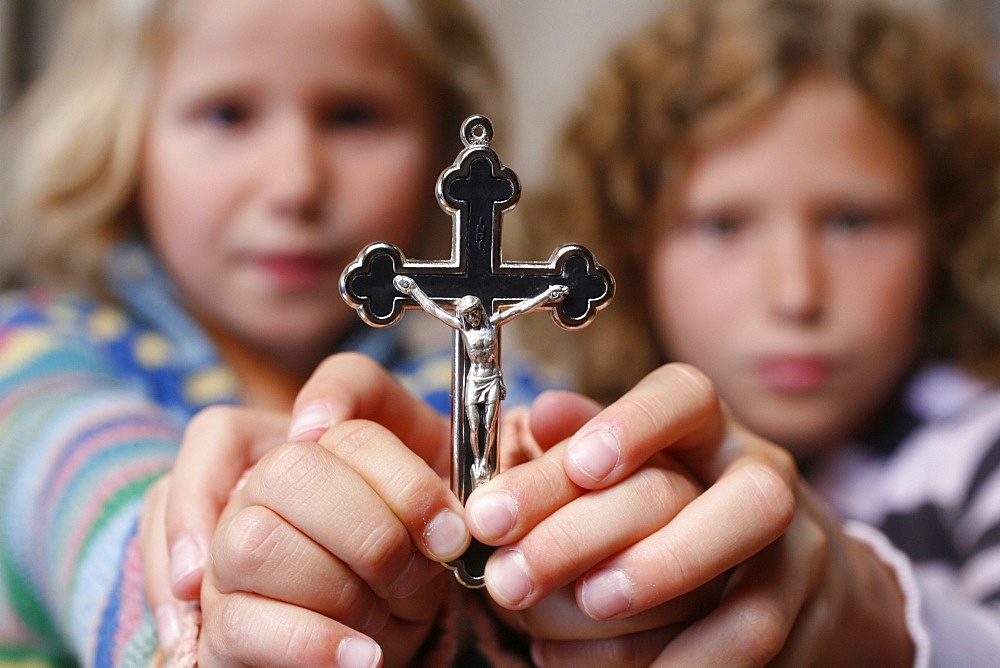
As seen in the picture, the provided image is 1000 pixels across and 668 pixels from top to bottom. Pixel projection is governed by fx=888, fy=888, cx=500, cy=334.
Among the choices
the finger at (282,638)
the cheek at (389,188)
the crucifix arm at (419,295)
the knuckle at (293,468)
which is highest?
the cheek at (389,188)

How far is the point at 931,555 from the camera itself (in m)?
0.80

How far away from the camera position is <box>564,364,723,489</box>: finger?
38cm

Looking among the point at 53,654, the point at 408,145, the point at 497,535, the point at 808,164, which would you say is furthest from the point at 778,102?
the point at 53,654

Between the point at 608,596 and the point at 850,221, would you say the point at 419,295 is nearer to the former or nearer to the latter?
the point at 608,596

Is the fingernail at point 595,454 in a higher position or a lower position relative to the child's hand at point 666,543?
higher

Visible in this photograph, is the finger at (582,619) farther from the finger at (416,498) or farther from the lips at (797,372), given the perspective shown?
the lips at (797,372)

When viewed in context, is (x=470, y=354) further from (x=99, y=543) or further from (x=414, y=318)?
(x=414, y=318)

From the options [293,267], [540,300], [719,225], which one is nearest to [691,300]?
[719,225]

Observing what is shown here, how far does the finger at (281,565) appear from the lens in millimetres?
361

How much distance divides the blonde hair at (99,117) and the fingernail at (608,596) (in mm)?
590

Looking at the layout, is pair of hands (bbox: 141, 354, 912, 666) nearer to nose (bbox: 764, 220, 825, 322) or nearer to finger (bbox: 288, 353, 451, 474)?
finger (bbox: 288, 353, 451, 474)

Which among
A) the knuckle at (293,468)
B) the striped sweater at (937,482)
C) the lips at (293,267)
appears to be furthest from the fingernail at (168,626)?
the striped sweater at (937,482)

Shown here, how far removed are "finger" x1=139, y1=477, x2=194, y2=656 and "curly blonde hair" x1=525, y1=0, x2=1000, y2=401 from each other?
60 cm

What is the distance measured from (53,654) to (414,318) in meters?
0.49
